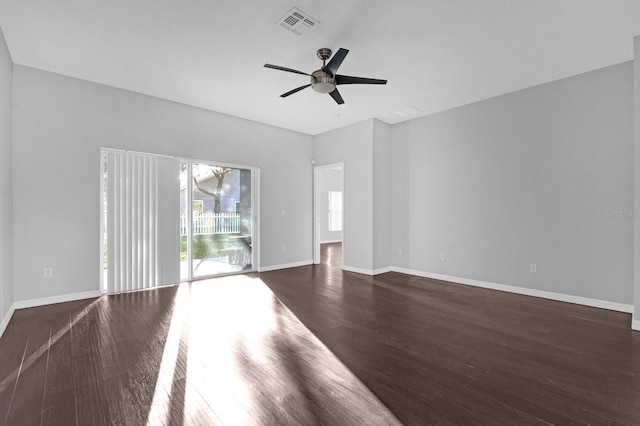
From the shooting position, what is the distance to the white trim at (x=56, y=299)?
3742 mm

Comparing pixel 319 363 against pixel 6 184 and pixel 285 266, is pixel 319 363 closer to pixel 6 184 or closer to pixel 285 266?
pixel 6 184

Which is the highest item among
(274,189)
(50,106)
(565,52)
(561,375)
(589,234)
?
(565,52)

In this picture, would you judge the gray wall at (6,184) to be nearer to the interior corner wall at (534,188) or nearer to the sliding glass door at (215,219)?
the sliding glass door at (215,219)

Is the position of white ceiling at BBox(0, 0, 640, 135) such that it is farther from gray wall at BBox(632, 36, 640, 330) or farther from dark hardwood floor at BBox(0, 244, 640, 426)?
dark hardwood floor at BBox(0, 244, 640, 426)

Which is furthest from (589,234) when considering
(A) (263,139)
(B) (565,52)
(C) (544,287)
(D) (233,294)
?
(A) (263,139)

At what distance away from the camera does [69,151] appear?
4070 mm

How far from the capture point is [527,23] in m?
2.93

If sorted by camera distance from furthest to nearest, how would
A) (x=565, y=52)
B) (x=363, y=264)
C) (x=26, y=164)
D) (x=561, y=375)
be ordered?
(x=363, y=264), (x=26, y=164), (x=565, y=52), (x=561, y=375)

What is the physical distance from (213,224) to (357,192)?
2.78 meters

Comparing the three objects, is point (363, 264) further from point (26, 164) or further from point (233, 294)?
point (26, 164)

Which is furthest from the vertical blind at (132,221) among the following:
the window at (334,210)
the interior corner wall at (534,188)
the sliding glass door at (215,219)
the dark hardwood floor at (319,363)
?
the window at (334,210)

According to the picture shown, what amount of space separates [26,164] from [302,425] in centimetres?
450

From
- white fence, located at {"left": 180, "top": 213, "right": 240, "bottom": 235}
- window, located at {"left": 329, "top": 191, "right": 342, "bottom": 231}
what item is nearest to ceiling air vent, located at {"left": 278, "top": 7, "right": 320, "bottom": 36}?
white fence, located at {"left": 180, "top": 213, "right": 240, "bottom": 235}

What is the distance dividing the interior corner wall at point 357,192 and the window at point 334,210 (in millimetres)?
5089
